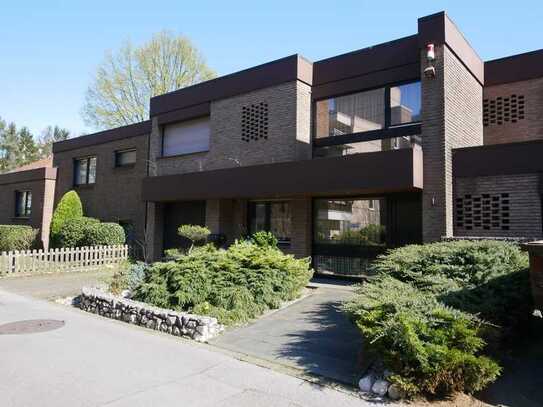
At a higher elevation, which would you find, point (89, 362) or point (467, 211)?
point (467, 211)

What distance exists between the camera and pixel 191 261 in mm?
9492

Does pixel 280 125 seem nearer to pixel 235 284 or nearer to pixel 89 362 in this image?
pixel 235 284

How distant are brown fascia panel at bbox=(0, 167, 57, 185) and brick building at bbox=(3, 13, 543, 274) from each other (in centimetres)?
807

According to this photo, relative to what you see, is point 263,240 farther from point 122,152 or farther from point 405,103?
point 122,152

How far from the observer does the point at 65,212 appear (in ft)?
63.7

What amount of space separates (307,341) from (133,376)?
2705 mm

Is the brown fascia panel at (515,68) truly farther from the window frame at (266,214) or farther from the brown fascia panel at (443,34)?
the window frame at (266,214)

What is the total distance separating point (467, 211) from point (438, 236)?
43.1 inches

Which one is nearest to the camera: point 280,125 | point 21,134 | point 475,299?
point 475,299

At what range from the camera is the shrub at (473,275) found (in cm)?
568

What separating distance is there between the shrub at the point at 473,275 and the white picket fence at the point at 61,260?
1163 cm

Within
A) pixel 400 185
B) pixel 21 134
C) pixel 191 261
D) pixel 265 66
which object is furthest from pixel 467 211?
pixel 21 134

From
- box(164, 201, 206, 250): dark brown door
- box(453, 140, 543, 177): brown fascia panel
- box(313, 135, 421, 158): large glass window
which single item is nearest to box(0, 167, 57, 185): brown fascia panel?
box(164, 201, 206, 250): dark brown door

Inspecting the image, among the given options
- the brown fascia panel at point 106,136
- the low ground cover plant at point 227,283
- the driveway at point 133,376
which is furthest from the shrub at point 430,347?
the brown fascia panel at point 106,136
